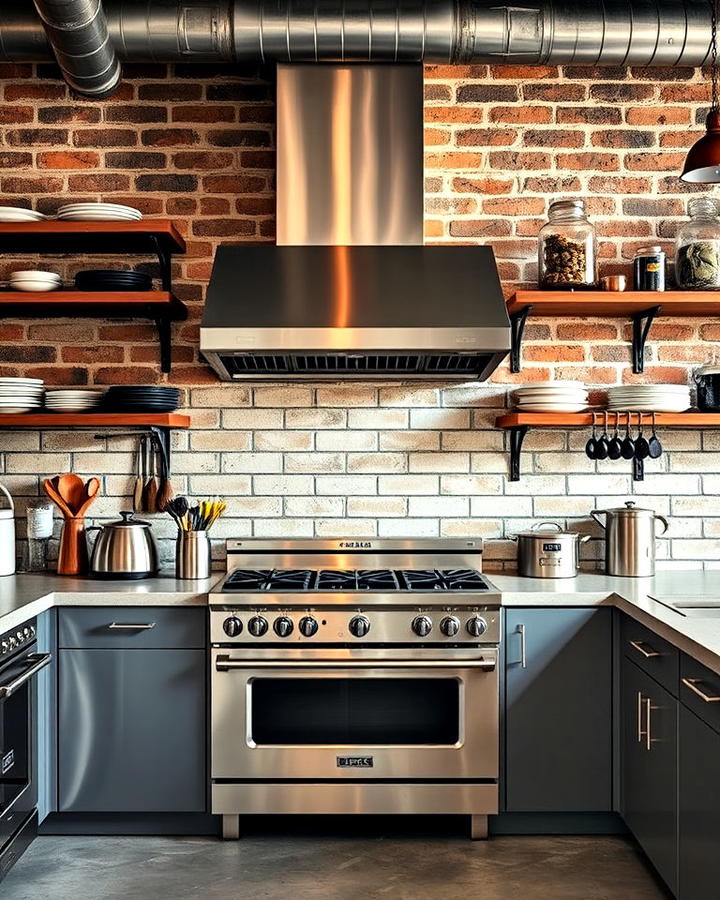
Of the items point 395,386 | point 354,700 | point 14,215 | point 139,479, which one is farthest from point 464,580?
point 14,215

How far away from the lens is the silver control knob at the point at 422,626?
3.13 meters

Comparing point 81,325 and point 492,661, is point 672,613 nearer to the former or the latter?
point 492,661

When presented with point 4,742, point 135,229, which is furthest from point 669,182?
point 4,742

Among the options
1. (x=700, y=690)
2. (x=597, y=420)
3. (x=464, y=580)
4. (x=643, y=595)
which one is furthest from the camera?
(x=597, y=420)

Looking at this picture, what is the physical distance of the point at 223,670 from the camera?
316cm

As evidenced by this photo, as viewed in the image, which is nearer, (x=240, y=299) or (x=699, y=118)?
(x=240, y=299)

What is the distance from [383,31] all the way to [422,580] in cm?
198

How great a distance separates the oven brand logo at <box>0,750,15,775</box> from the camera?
2.73m

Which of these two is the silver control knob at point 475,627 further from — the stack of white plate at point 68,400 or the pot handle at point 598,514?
the stack of white plate at point 68,400

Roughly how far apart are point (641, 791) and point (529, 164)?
2366mm

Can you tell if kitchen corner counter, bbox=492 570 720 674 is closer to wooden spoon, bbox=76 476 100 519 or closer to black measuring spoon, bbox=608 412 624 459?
black measuring spoon, bbox=608 412 624 459

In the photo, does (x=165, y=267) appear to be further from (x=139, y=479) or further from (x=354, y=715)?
(x=354, y=715)

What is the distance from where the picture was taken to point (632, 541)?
11.6 feet

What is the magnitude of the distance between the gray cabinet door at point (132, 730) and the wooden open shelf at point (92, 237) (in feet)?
4.91
